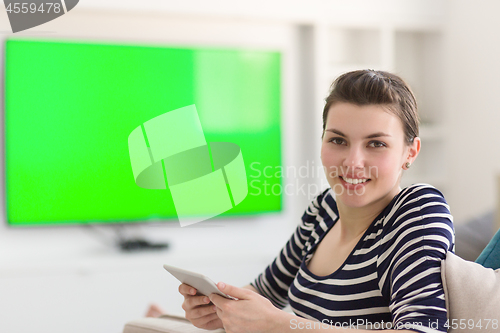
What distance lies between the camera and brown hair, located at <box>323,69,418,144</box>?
1.08 meters

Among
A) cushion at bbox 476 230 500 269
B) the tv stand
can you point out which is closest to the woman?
cushion at bbox 476 230 500 269

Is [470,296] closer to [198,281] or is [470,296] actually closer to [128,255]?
[198,281]

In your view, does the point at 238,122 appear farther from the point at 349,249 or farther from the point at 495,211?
the point at 349,249

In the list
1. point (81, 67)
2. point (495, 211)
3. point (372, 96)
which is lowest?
point (495, 211)

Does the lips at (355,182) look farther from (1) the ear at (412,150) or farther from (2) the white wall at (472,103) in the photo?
(2) the white wall at (472,103)

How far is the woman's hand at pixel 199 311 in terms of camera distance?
3.86 feet

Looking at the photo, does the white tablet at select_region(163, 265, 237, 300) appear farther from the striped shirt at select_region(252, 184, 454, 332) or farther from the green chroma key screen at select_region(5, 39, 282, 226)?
the green chroma key screen at select_region(5, 39, 282, 226)

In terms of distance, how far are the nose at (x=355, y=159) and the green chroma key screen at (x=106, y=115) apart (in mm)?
2023

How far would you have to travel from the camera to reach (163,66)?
9.77ft

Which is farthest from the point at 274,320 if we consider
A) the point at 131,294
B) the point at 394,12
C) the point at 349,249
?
the point at 394,12

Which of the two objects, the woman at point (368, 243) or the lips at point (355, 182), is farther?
the lips at point (355, 182)

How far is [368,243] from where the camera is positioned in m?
1.08

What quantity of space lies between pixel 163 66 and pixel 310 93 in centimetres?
94

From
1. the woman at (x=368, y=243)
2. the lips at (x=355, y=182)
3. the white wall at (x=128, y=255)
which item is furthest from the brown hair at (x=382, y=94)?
the white wall at (x=128, y=255)
